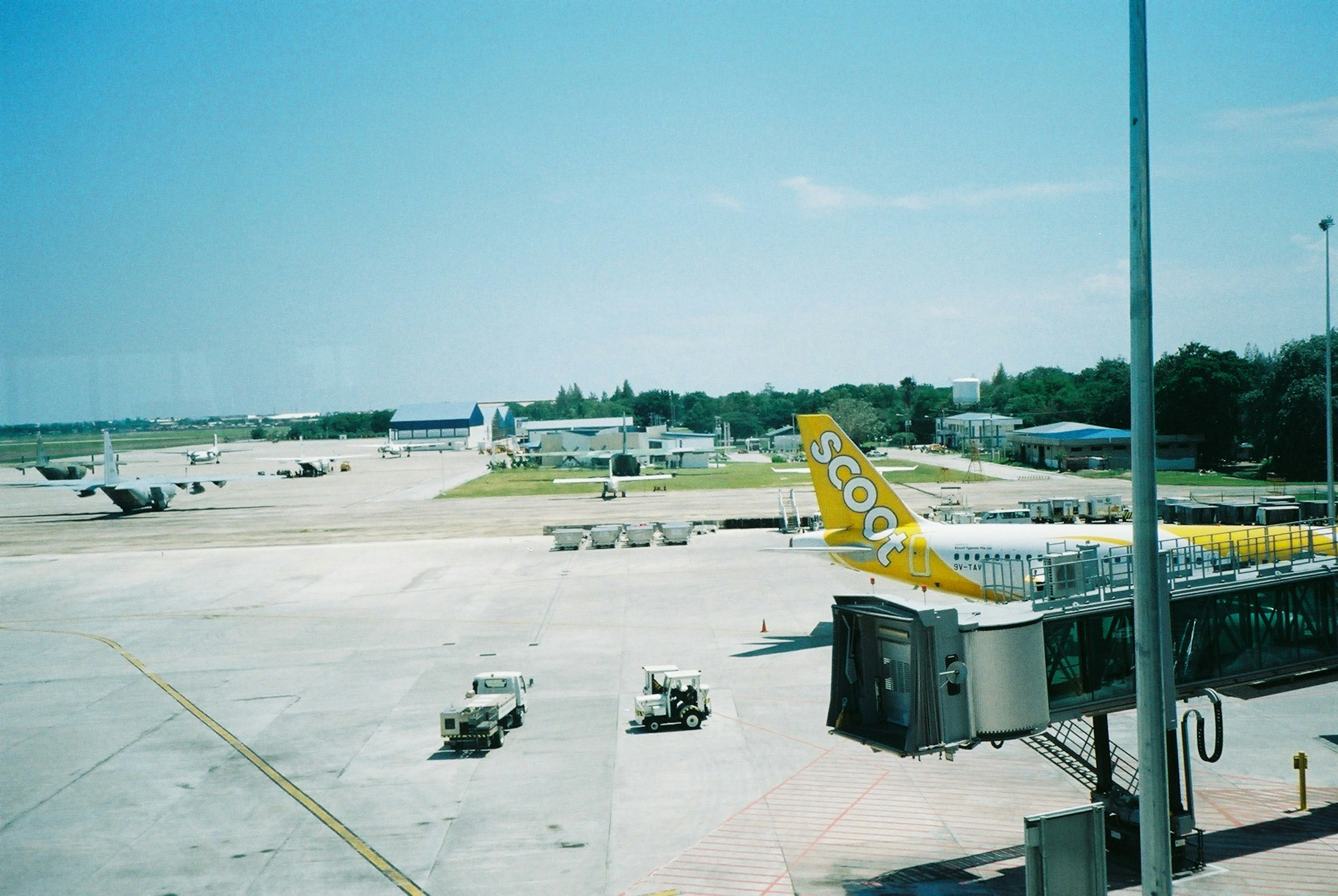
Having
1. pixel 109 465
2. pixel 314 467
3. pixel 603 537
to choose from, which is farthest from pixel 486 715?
pixel 314 467

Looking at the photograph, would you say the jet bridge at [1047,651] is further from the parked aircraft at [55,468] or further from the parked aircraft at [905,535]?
the parked aircraft at [55,468]

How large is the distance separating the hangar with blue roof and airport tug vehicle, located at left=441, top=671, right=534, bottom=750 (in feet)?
312

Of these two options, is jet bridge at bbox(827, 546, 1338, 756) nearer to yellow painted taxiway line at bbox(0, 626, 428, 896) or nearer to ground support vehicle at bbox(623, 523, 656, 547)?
yellow painted taxiway line at bbox(0, 626, 428, 896)

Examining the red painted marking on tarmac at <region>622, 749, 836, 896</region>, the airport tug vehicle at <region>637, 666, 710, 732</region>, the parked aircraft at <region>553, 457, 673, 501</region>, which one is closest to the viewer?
the red painted marking on tarmac at <region>622, 749, 836, 896</region>

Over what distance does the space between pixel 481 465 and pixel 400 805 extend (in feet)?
481

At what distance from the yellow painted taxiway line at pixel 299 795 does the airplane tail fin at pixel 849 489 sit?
76.5 ft

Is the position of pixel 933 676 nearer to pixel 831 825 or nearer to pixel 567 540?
pixel 831 825

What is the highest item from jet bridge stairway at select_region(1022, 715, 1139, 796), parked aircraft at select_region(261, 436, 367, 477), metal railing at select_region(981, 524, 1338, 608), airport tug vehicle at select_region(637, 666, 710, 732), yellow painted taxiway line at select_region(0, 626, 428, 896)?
metal railing at select_region(981, 524, 1338, 608)

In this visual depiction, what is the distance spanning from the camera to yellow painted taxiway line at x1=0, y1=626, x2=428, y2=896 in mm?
20172

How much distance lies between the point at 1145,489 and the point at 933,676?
23.5 ft

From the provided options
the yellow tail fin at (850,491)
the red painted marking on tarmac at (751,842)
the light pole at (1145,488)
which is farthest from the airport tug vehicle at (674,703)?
the light pole at (1145,488)

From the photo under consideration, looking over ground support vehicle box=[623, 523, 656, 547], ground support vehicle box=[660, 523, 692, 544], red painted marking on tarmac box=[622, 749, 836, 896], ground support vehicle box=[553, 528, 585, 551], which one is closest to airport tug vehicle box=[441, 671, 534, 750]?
red painted marking on tarmac box=[622, 749, 836, 896]

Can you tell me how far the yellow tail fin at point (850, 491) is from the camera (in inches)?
1596

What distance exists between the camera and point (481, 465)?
168 m
